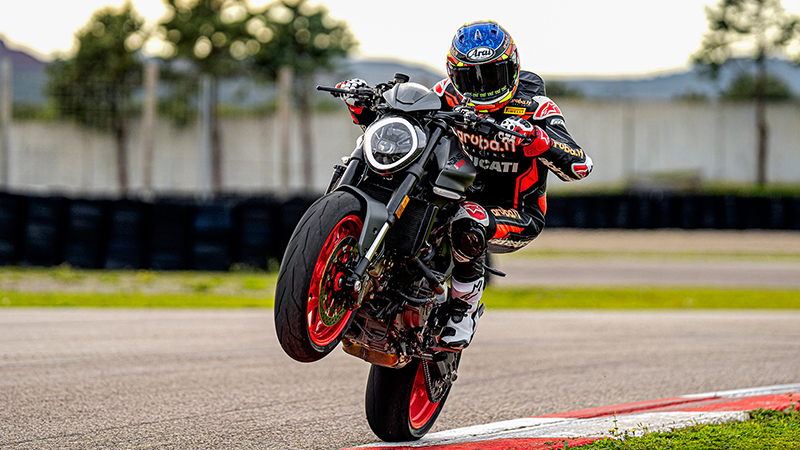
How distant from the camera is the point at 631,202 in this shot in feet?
87.9

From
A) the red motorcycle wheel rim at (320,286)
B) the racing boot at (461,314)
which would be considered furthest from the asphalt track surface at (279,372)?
the red motorcycle wheel rim at (320,286)

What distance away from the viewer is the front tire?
137 inches

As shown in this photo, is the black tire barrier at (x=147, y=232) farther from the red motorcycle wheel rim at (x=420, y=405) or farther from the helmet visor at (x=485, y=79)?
the helmet visor at (x=485, y=79)

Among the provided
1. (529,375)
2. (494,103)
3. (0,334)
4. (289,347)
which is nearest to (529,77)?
(494,103)

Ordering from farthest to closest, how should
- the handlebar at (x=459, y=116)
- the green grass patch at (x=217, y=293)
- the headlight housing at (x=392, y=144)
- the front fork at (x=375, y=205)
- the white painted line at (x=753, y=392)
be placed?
the green grass patch at (x=217, y=293)
the white painted line at (x=753, y=392)
the handlebar at (x=459, y=116)
the headlight housing at (x=392, y=144)
the front fork at (x=375, y=205)

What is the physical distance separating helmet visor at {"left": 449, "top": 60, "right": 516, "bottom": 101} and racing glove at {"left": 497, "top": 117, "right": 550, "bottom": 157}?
22cm

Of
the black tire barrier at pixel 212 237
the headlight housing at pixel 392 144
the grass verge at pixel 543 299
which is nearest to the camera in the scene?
the headlight housing at pixel 392 144

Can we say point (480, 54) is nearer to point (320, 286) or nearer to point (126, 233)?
point (320, 286)

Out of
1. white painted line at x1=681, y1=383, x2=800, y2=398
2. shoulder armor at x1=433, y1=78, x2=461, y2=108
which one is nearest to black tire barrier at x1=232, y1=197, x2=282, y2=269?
white painted line at x1=681, y1=383, x2=800, y2=398

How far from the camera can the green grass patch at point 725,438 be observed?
4172mm

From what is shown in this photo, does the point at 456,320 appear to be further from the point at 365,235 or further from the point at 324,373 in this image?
the point at 324,373

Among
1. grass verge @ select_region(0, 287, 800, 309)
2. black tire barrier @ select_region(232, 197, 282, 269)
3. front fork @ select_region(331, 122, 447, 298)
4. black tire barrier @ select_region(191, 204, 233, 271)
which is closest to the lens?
front fork @ select_region(331, 122, 447, 298)

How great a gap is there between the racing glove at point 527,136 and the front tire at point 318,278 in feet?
3.06

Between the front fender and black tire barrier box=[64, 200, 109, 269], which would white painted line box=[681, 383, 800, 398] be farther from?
black tire barrier box=[64, 200, 109, 269]
